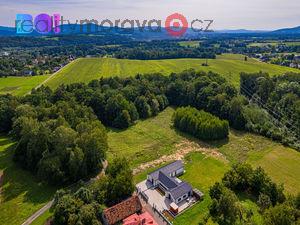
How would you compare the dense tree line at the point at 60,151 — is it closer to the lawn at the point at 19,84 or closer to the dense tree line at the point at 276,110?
the dense tree line at the point at 276,110

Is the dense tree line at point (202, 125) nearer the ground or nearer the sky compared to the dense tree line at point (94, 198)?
nearer the sky

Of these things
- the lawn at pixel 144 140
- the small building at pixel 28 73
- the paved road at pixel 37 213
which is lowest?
the paved road at pixel 37 213

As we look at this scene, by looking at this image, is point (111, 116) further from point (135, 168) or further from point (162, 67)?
point (162, 67)

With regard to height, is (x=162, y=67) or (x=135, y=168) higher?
(x=162, y=67)

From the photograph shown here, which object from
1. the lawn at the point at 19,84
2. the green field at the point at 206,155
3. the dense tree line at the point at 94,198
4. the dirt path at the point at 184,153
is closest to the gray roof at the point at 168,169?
the green field at the point at 206,155

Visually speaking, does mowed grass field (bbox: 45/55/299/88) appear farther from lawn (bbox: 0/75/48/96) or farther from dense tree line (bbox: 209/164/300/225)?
dense tree line (bbox: 209/164/300/225)

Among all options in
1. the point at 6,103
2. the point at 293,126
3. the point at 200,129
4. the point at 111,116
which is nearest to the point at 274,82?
the point at 293,126
